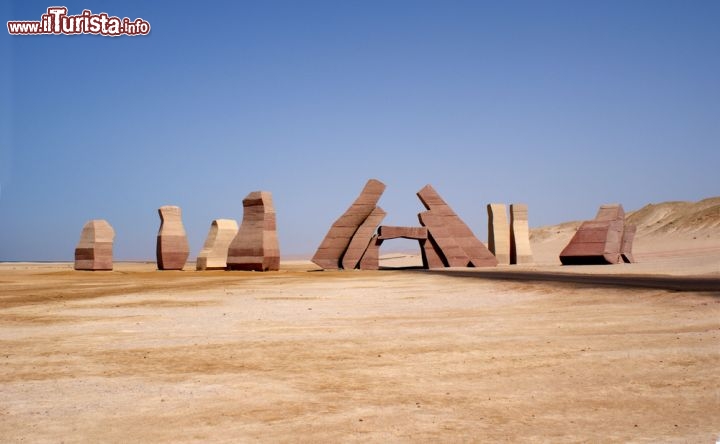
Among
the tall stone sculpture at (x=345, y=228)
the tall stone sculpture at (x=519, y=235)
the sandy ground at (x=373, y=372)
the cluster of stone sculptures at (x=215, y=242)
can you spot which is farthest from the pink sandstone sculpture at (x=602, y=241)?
the sandy ground at (x=373, y=372)

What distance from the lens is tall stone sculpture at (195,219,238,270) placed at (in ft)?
104

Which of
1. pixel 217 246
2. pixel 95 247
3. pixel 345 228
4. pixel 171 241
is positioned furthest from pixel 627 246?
→ pixel 95 247

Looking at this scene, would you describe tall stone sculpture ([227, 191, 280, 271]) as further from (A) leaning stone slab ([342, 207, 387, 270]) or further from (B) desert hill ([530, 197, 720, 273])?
(B) desert hill ([530, 197, 720, 273])

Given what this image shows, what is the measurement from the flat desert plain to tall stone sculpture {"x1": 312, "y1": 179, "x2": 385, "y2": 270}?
15.6m

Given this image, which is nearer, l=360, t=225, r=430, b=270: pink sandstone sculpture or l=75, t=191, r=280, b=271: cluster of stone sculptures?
l=75, t=191, r=280, b=271: cluster of stone sculptures

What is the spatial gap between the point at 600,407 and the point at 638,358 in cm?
169

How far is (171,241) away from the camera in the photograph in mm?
31016

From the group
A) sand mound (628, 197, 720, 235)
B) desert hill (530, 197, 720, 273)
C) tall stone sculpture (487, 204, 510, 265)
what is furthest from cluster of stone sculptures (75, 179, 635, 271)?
sand mound (628, 197, 720, 235)

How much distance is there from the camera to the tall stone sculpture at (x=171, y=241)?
30.8 metres

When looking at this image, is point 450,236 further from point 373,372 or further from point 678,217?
point 678,217

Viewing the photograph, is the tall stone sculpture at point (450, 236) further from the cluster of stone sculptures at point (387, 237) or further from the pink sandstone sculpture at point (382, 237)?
the pink sandstone sculpture at point (382, 237)

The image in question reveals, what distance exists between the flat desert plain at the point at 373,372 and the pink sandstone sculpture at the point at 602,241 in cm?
1523

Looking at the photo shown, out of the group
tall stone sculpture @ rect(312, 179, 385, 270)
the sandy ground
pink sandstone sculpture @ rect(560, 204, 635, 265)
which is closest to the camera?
the sandy ground

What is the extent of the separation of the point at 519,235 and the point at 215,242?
45.4ft
